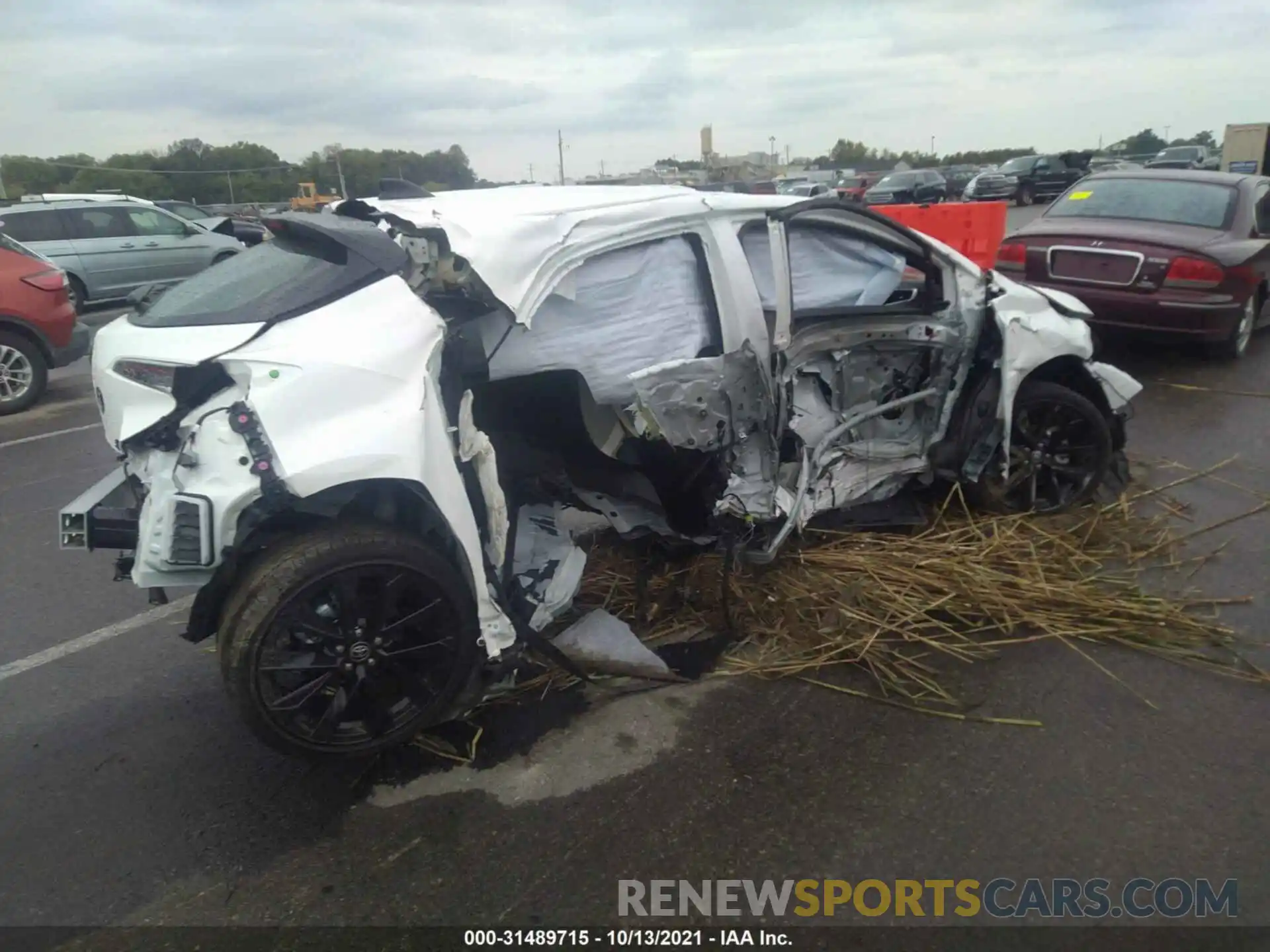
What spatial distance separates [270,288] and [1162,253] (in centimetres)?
683

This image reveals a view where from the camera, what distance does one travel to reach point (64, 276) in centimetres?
847

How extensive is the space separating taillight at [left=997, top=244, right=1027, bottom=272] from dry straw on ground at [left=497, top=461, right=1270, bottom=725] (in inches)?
151

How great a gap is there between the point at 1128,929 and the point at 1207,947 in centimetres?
18

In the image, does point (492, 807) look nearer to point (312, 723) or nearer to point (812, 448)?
point (312, 723)

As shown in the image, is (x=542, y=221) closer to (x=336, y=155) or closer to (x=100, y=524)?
(x=100, y=524)

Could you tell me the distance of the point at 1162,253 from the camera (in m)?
7.23

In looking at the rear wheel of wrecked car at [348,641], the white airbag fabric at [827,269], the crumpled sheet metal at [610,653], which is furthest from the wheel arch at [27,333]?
the white airbag fabric at [827,269]

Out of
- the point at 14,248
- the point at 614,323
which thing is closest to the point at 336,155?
the point at 14,248

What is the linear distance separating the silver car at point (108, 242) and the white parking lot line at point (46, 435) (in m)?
5.72

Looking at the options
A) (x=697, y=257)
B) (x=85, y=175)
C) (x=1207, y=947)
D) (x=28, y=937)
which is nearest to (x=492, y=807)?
(x=28, y=937)

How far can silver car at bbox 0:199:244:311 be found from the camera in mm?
12922

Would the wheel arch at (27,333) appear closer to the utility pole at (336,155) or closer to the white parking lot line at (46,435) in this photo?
the white parking lot line at (46,435)

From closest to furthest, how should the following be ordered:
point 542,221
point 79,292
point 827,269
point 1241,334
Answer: point 542,221, point 827,269, point 1241,334, point 79,292

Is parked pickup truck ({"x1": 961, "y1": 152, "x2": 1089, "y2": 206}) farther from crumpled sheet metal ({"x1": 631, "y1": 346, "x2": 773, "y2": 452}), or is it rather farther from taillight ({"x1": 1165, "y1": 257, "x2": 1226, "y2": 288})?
crumpled sheet metal ({"x1": 631, "y1": 346, "x2": 773, "y2": 452})
